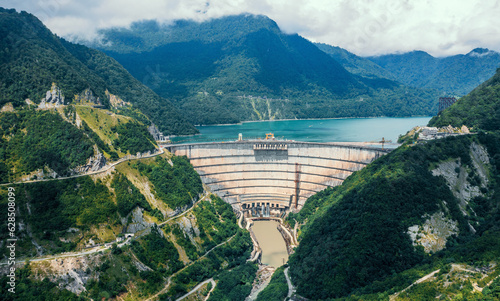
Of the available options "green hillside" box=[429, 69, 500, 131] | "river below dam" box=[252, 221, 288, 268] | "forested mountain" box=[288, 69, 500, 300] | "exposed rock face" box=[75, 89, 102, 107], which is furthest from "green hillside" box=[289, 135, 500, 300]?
"exposed rock face" box=[75, 89, 102, 107]

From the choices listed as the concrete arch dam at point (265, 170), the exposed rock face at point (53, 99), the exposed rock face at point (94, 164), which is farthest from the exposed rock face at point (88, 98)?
the concrete arch dam at point (265, 170)

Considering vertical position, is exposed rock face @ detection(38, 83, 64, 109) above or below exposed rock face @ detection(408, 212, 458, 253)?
above

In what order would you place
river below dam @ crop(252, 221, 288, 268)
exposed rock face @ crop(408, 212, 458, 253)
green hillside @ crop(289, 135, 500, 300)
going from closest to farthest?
green hillside @ crop(289, 135, 500, 300) → exposed rock face @ crop(408, 212, 458, 253) → river below dam @ crop(252, 221, 288, 268)

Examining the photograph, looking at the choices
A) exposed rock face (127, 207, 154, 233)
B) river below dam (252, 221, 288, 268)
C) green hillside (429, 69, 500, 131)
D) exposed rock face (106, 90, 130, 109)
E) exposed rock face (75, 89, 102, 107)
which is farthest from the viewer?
exposed rock face (106, 90, 130, 109)

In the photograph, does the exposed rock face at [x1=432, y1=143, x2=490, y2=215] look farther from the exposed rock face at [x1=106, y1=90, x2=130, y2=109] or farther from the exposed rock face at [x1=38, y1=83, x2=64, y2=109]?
the exposed rock face at [x1=106, y1=90, x2=130, y2=109]

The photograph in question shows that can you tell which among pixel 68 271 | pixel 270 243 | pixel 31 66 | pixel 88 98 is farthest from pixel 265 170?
pixel 31 66

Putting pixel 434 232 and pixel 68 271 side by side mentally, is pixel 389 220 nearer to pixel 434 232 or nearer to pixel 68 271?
pixel 434 232
